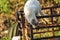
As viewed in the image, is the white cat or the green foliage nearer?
the white cat

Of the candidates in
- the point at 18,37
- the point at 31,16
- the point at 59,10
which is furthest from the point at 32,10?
the point at 59,10

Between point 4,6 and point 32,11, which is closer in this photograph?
point 32,11

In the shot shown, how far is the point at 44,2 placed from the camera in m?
3.78

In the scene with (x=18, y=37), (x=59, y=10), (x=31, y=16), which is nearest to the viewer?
(x=31, y=16)

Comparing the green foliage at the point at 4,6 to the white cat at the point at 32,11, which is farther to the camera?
the green foliage at the point at 4,6

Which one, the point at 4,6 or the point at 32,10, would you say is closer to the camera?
the point at 32,10

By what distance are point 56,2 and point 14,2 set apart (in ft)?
2.15

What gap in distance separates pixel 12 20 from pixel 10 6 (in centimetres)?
22

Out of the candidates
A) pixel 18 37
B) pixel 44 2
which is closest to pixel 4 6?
pixel 44 2

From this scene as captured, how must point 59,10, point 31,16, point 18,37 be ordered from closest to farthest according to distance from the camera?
point 31,16
point 18,37
point 59,10

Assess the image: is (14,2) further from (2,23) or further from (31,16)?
(31,16)

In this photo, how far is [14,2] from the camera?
12.6 feet

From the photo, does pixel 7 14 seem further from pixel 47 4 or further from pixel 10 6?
pixel 47 4

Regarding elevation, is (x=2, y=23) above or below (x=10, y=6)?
below
